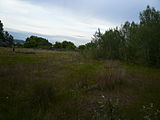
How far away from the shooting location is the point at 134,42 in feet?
62.1

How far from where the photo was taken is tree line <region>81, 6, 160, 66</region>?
17.4 meters

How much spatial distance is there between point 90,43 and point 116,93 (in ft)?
66.4

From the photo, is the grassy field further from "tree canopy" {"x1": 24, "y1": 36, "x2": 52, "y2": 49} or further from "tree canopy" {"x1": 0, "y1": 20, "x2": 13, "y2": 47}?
"tree canopy" {"x1": 24, "y1": 36, "x2": 52, "y2": 49}

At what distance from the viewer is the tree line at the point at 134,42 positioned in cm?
1741

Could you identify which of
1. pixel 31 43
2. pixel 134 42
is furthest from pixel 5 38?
pixel 134 42

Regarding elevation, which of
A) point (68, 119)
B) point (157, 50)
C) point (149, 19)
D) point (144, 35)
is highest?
point (149, 19)

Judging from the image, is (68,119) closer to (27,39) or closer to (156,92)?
(156,92)

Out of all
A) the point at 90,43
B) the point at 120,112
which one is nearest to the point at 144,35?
the point at 90,43

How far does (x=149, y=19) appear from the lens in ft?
60.6

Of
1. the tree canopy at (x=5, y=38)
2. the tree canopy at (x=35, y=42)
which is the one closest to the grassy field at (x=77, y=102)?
the tree canopy at (x=5, y=38)

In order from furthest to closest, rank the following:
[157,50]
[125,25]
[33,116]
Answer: [125,25], [157,50], [33,116]

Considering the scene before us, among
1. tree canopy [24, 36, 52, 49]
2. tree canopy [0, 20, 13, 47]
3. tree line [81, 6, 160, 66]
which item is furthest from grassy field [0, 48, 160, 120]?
tree canopy [24, 36, 52, 49]

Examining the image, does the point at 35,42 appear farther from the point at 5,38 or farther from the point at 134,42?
the point at 134,42

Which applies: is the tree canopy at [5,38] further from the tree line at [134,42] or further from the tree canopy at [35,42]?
the tree line at [134,42]
